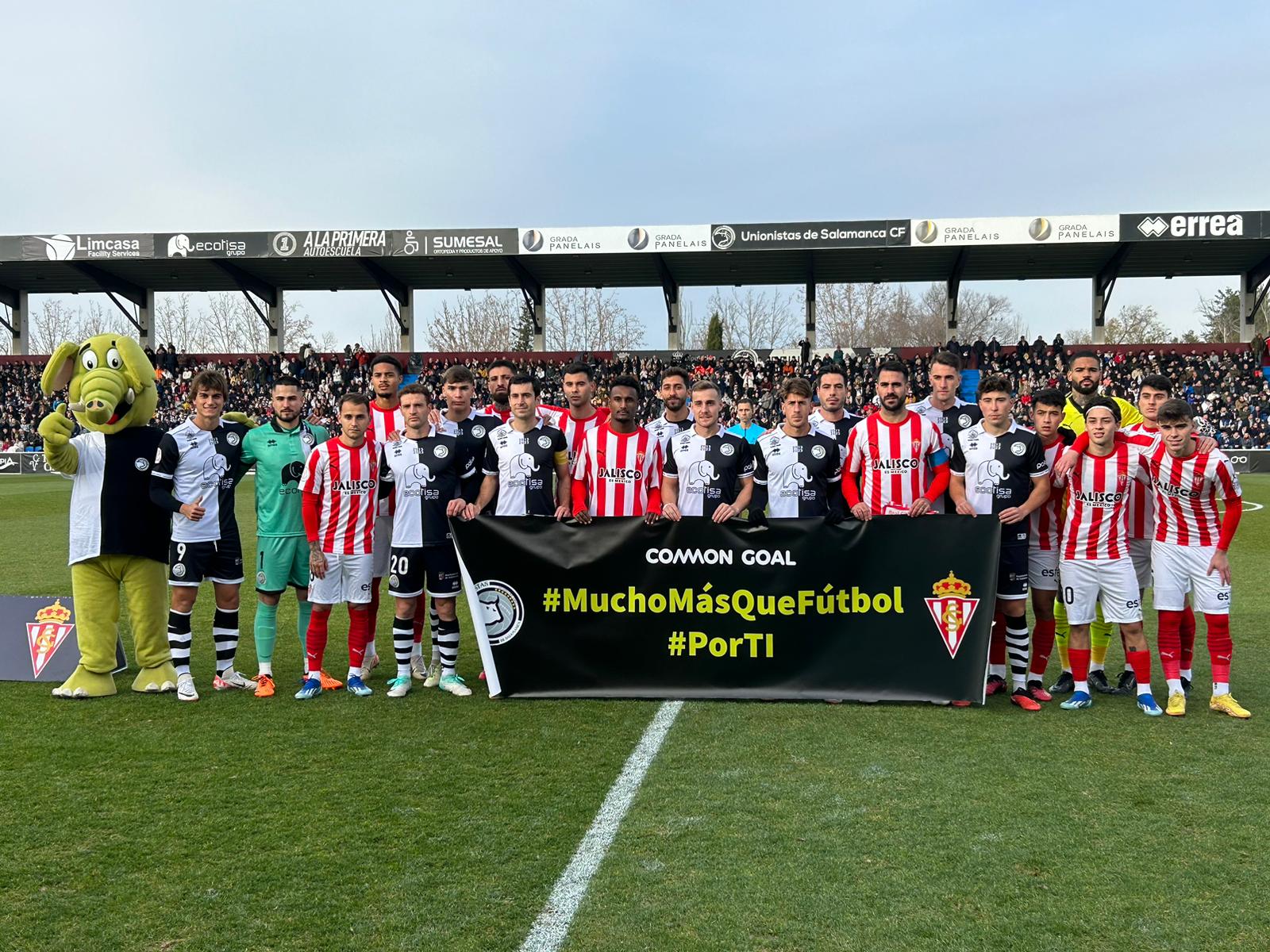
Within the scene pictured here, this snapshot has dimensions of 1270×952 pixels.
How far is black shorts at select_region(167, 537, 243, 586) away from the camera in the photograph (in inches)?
229

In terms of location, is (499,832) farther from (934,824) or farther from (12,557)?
(12,557)

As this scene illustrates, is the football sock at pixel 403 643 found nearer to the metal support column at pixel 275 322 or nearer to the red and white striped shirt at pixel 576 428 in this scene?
the red and white striped shirt at pixel 576 428

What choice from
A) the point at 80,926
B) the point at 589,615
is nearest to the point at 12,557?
the point at 589,615

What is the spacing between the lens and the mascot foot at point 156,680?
5.84 m

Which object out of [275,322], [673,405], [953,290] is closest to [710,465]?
[673,405]

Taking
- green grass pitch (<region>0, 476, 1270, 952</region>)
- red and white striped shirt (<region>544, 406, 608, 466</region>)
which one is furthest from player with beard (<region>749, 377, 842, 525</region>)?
green grass pitch (<region>0, 476, 1270, 952</region>)

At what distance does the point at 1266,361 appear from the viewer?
1204 inches

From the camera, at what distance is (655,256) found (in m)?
31.2

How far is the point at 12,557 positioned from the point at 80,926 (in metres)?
10.9

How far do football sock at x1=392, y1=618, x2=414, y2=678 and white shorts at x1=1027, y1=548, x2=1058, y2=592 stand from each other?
12.4ft

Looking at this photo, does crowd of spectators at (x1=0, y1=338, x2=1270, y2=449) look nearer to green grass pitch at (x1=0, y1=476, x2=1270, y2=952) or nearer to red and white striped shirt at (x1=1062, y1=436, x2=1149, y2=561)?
red and white striped shirt at (x1=1062, y1=436, x2=1149, y2=561)

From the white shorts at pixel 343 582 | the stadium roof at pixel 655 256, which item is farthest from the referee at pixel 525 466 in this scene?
the stadium roof at pixel 655 256

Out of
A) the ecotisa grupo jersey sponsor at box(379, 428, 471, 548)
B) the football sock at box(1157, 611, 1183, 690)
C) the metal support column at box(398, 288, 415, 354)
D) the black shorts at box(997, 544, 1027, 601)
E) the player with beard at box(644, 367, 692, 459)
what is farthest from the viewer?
the metal support column at box(398, 288, 415, 354)

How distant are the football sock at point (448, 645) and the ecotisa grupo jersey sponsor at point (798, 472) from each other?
2.07 m
